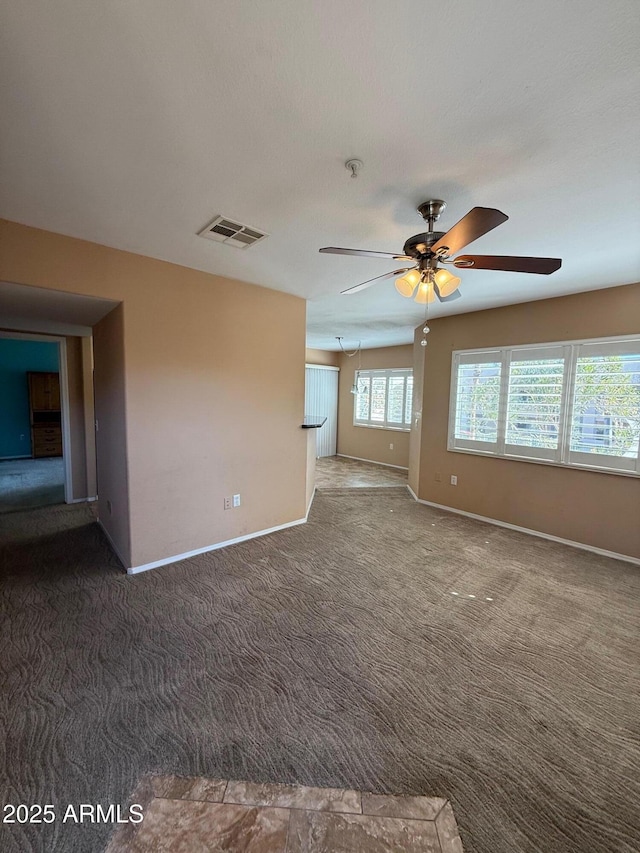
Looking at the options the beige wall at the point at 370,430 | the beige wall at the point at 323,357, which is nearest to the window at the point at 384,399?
the beige wall at the point at 370,430

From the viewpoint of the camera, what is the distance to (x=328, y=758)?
143 cm

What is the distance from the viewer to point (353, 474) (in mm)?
6590

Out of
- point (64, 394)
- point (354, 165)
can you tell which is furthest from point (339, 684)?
point (64, 394)

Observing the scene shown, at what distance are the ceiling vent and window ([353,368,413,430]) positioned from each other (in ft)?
Result: 15.9

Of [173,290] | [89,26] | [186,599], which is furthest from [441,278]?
[186,599]

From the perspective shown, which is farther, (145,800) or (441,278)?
(441,278)

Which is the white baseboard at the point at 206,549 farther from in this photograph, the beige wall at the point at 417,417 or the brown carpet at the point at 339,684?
the beige wall at the point at 417,417

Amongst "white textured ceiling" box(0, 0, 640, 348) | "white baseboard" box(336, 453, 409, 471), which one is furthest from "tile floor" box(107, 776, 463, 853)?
"white baseboard" box(336, 453, 409, 471)

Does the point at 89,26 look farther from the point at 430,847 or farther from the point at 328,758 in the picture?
the point at 430,847

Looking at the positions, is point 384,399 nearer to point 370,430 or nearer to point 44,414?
point 370,430

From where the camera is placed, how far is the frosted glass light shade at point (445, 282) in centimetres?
216

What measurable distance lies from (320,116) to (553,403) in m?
3.55

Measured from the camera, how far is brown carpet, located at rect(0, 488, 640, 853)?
1.32m

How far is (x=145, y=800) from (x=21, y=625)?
1546 mm
